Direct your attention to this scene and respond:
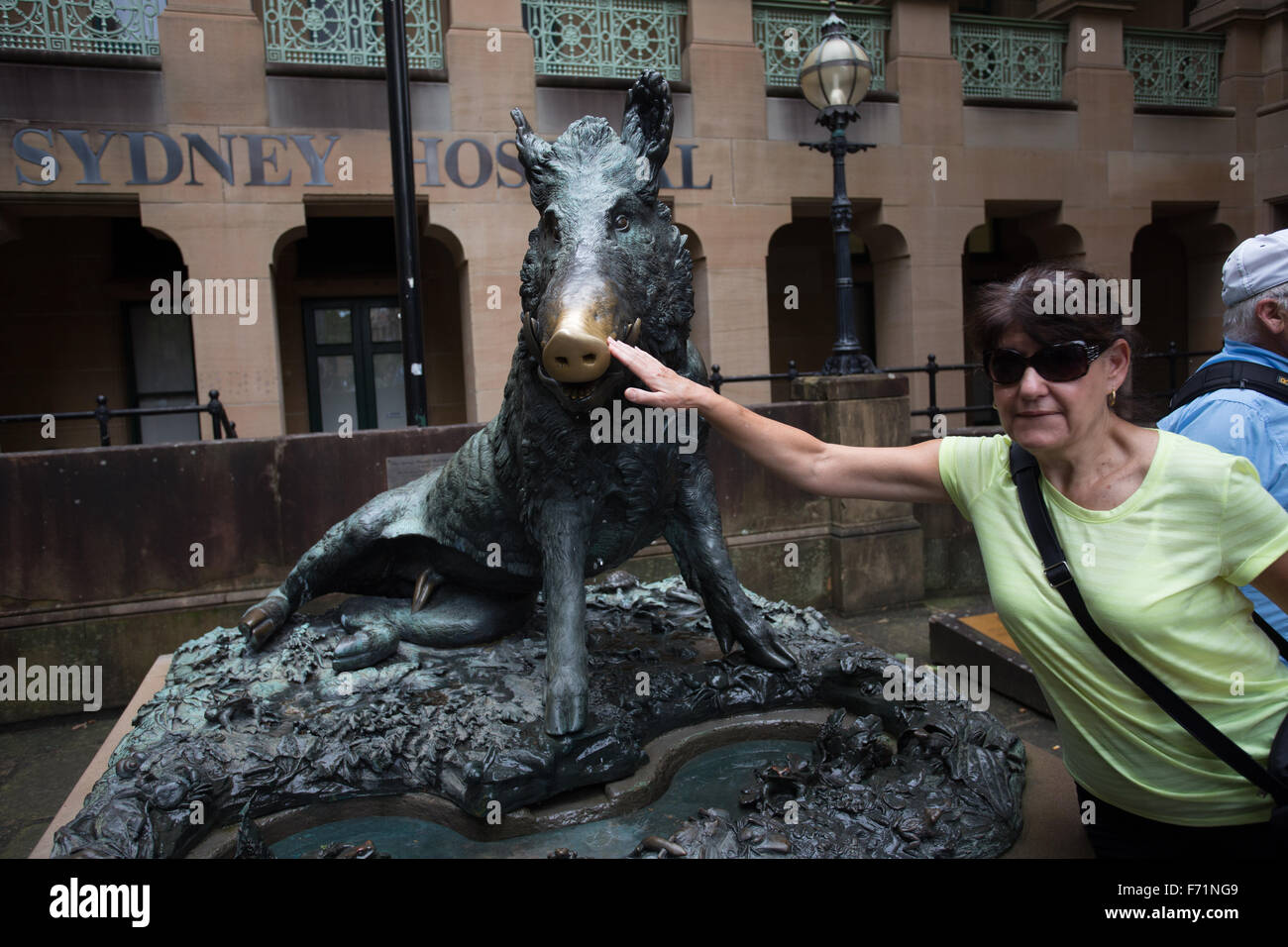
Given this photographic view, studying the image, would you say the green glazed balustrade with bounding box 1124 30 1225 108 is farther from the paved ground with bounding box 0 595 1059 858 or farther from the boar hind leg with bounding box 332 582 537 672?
the boar hind leg with bounding box 332 582 537 672

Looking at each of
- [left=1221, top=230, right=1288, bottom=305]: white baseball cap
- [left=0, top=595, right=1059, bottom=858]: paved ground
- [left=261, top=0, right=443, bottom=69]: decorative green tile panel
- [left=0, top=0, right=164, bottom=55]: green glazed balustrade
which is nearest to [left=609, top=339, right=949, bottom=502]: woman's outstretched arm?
[left=1221, top=230, right=1288, bottom=305]: white baseball cap

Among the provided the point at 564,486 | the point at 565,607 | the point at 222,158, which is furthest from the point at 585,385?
the point at 222,158

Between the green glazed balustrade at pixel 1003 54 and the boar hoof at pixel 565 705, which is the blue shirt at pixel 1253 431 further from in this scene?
the green glazed balustrade at pixel 1003 54

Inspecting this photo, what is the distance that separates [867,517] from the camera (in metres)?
7.17

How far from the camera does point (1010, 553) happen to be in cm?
180

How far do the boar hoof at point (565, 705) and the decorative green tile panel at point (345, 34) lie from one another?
22.5 ft

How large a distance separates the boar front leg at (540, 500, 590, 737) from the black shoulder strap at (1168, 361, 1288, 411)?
1.76m

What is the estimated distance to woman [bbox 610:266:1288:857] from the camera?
Answer: 62.7 inches

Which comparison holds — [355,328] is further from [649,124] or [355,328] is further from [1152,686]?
[1152,686]

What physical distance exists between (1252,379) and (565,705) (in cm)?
206

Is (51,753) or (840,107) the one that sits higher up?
(840,107)

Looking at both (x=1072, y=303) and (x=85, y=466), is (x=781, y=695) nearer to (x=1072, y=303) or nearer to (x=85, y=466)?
(x=1072, y=303)

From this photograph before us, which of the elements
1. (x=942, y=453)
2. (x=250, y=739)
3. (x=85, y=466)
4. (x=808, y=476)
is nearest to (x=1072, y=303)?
(x=942, y=453)

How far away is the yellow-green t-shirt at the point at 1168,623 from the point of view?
5.21ft
